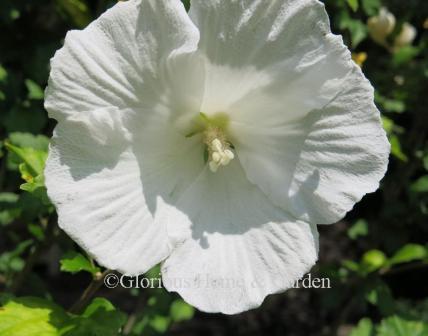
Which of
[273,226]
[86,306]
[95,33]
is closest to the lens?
[95,33]

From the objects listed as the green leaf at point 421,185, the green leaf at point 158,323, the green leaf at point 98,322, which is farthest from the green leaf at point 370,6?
the green leaf at point 158,323

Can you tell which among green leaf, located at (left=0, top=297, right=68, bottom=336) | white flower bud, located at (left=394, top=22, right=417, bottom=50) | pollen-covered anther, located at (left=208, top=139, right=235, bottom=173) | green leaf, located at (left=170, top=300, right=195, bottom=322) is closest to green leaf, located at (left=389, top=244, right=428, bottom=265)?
green leaf, located at (left=170, top=300, right=195, bottom=322)

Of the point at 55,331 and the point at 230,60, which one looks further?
the point at 55,331

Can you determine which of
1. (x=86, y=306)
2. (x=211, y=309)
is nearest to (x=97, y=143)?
(x=211, y=309)

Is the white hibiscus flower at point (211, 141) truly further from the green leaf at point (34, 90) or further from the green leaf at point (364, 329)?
the green leaf at point (364, 329)

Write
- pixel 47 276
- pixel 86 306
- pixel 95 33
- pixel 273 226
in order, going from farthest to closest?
pixel 47 276 < pixel 86 306 < pixel 273 226 < pixel 95 33

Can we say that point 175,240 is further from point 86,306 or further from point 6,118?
point 6,118

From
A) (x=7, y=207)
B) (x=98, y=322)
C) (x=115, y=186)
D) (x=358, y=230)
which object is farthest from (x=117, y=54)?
(x=358, y=230)

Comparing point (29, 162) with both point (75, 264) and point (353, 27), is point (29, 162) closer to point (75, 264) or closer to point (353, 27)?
point (75, 264)
